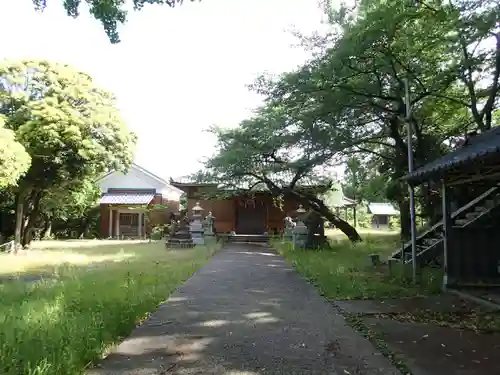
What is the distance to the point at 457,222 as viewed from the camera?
8.85 m

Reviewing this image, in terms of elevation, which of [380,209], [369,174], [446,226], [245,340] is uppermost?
[369,174]

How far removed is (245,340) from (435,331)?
89.3 inches

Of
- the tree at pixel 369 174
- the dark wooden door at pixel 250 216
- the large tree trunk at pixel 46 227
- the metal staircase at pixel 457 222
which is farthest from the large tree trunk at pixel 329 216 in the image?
the large tree trunk at pixel 46 227

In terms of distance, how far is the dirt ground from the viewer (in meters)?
3.82

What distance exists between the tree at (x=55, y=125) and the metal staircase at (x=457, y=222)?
1328cm

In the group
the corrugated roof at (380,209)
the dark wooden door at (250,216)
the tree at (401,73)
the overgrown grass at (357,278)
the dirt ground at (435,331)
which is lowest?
the dirt ground at (435,331)

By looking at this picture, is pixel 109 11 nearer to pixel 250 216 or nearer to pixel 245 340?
pixel 245 340

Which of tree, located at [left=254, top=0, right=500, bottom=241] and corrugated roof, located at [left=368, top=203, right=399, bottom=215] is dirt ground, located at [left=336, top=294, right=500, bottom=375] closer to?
tree, located at [left=254, top=0, right=500, bottom=241]

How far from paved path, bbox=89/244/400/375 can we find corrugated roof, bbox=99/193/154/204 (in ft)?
73.6

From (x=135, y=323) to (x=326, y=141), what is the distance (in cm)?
1051

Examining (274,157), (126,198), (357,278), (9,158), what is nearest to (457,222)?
(357,278)

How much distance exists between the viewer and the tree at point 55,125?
1655 centimetres

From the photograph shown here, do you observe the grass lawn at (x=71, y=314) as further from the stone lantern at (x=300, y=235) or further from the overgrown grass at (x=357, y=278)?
the stone lantern at (x=300, y=235)

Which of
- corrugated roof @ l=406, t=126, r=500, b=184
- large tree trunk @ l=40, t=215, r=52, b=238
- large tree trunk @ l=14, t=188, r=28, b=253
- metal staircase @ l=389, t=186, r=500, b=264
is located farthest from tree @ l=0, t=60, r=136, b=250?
corrugated roof @ l=406, t=126, r=500, b=184
